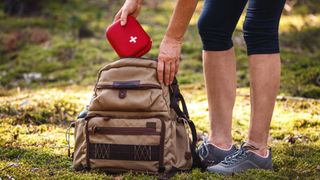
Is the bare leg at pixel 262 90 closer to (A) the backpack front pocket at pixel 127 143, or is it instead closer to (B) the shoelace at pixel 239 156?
(B) the shoelace at pixel 239 156

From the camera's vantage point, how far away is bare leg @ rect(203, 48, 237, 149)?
317 centimetres

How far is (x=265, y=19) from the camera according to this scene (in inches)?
113

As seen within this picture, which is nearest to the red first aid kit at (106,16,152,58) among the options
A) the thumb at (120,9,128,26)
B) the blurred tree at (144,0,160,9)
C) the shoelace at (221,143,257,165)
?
the thumb at (120,9,128,26)

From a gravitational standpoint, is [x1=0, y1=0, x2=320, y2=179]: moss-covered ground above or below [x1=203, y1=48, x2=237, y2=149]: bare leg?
below

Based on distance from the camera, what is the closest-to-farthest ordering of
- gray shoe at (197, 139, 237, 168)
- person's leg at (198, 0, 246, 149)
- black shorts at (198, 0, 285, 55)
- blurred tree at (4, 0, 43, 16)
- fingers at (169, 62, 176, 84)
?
black shorts at (198, 0, 285, 55), fingers at (169, 62, 176, 84), person's leg at (198, 0, 246, 149), gray shoe at (197, 139, 237, 168), blurred tree at (4, 0, 43, 16)

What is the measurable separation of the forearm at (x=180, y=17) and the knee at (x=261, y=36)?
353 millimetres

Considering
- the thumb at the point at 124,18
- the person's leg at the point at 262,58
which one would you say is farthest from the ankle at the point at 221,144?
the thumb at the point at 124,18

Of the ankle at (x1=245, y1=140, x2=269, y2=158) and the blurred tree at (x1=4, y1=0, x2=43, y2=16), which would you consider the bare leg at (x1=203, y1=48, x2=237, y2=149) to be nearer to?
the ankle at (x1=245, y1=140, x2=269, y2=158)

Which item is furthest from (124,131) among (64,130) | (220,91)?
(64,130)

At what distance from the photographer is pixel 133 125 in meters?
2.91

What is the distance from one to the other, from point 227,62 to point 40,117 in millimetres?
2025

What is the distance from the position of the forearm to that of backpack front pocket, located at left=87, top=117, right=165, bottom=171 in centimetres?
54

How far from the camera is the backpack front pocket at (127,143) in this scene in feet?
9.50

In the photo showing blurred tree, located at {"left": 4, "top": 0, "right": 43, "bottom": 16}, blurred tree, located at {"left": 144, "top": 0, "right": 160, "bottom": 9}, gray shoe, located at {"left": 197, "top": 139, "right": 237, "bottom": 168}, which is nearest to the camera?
gray shoe, located at {"left": 197, "top": 139, "right": 237, "bottom": 168}
